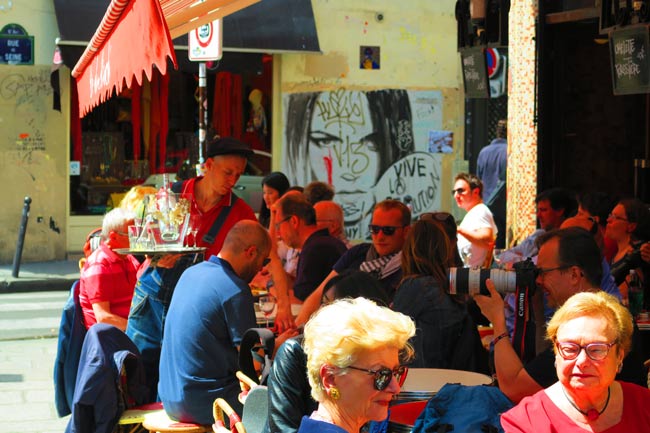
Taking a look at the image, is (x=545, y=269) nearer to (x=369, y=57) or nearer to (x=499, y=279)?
(x=499, y=279)

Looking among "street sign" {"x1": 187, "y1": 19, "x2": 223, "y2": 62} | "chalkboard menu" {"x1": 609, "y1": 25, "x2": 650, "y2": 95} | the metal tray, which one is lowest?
the metal tray

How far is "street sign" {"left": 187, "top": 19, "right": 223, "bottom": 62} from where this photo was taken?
12078mm

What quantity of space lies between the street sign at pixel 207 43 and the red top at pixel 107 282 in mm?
5493

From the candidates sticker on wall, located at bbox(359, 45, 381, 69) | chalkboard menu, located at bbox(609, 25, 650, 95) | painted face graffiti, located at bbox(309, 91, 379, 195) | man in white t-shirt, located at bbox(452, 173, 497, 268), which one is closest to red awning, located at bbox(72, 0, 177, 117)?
man in white t-shirt, located at bbox(452, 173, 497, 268)

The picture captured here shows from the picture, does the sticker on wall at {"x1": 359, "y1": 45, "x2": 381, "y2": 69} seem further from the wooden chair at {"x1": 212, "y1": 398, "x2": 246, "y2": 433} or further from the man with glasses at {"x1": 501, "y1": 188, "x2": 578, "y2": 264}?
the wooden chair at {"x1": 212, "y1": 398, "x2": 246, "y2": 433}

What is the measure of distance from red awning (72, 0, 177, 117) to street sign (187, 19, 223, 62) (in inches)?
188

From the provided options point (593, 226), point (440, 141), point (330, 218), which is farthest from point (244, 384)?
point (440, 141)

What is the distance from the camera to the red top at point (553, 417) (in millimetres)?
3768

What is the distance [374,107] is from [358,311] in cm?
1572

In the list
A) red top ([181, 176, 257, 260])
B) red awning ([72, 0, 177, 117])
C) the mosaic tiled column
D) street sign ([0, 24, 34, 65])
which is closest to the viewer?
red awning ([72, 0, 177, 117])

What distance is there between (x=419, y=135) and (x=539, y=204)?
32.3 ft

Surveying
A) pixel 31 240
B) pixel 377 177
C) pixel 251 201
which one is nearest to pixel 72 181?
pixel 31 240

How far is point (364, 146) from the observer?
18.9 m

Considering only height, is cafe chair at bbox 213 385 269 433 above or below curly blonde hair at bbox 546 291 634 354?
below
